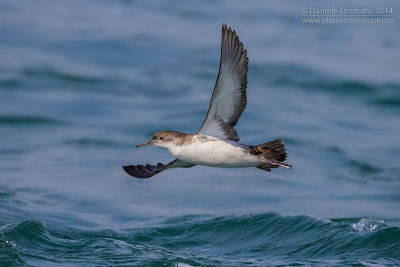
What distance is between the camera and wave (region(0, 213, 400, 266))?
1015 centimetres

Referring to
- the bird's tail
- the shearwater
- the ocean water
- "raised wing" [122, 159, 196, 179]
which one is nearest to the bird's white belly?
the shearwater

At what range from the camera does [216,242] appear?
36.8 feet

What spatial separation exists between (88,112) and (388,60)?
8380 mm

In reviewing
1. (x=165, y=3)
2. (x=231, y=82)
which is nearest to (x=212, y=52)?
(x=165, y=3)

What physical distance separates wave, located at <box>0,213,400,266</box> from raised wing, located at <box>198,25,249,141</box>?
2.17 metres

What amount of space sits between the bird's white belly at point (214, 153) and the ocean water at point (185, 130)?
195 cm

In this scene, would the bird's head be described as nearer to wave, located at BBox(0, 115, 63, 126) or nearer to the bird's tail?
the bird's tail

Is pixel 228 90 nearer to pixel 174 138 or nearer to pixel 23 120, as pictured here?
pixel 174 138

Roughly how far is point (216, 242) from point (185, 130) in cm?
625

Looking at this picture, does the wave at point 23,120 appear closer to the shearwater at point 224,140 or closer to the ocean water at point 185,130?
the ocean water at point 185,130

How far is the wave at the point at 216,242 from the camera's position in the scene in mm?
10148

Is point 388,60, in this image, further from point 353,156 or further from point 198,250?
point 198,250

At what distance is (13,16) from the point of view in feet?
80.1

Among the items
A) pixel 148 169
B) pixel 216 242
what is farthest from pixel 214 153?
pixel 216 242
